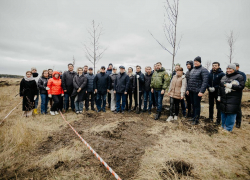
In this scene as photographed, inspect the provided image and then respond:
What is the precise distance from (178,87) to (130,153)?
3202 mm

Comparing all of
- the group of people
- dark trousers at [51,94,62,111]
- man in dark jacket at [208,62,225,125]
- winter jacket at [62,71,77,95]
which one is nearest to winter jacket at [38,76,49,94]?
the group of people

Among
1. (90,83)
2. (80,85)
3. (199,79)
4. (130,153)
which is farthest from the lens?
(90,83)

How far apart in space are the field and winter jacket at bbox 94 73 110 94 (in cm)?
237

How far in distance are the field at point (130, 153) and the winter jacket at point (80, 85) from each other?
206 cm

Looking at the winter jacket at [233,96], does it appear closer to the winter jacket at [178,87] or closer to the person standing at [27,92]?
the winter jacket at [178,87]

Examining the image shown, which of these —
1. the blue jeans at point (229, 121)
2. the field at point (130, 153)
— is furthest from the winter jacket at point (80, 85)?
the blue jeans at point (229, 121)

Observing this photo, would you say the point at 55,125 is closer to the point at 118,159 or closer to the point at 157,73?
the point at 118,159

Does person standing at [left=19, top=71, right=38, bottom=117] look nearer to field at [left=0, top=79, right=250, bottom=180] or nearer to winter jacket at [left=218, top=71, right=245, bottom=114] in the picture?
field at [left=0, top=79, right=250, bottom=180]

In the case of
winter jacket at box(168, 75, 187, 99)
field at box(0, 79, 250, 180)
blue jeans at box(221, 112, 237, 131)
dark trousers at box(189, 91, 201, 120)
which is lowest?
field at box(0, 79, 250, 180)

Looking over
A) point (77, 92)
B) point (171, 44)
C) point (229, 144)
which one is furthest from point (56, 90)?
point (229, 144)

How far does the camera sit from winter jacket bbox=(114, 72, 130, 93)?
6.35 metres

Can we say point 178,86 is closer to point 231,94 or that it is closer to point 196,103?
point 196,103

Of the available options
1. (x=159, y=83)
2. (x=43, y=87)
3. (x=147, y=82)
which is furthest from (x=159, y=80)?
(x=43, y=87)

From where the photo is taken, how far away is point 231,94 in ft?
12.9
